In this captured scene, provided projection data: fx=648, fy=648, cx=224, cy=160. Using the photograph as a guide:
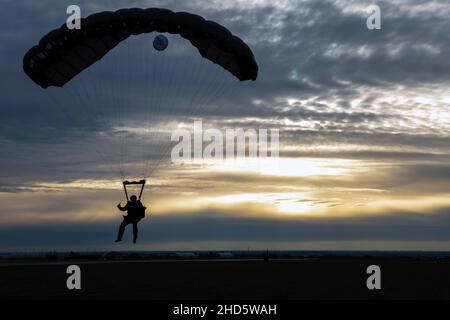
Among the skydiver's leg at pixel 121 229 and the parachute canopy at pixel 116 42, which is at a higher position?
the parachute canopy at pixel 116 42

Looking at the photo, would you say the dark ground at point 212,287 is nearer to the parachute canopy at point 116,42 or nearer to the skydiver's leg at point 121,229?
the skydiver's leg at point 121,229

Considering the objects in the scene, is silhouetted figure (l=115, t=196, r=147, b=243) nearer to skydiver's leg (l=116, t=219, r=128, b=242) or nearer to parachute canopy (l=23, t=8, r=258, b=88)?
skydiver's leg (l=116, t=219, r=128, b=242)

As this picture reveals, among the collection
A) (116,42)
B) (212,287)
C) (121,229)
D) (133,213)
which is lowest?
(212,287)

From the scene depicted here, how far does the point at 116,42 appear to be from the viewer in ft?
75.9

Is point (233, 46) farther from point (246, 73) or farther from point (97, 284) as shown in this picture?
point (97, 284)

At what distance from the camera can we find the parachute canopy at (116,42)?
2205 centimetres

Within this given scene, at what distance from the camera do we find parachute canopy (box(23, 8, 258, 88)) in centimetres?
2205

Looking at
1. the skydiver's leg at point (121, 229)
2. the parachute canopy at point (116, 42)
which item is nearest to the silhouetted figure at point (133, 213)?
the skydiver's leg at point (121, 229)

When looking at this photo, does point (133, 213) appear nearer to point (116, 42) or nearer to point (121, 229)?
point (121, 229)

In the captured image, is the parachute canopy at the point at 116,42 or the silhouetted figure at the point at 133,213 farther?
the silhouetted figure at the point at 133,213

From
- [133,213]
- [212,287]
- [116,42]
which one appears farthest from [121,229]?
[212,287]

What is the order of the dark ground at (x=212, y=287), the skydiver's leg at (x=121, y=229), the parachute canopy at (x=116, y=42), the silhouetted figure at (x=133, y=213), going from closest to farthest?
the parachute canopy at (x=116, y=42)
the silhouetted figure at (x=133, y=213)
the skydiver's leg at (x=121, y=229)
the dark ground at (x=212, y=287)

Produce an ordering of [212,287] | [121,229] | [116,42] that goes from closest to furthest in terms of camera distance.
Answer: [121,229] < [116,42] < [212,287]
